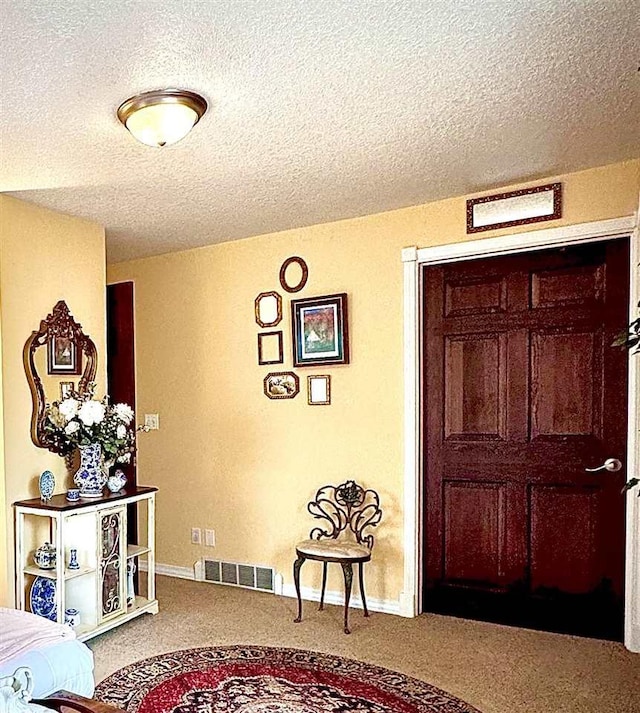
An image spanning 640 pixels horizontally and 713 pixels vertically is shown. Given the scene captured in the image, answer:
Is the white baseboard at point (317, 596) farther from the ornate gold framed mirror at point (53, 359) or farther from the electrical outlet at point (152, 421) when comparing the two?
the ornate gold framed mirror at point (53, 359)

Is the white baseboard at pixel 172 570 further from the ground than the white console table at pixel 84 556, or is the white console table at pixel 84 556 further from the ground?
the white console table at pixel 84 556

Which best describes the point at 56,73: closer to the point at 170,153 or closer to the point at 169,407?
the point at 170,153

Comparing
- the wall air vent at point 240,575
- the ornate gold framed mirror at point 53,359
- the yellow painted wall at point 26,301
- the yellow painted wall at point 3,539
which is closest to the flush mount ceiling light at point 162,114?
the yellow painted wall at point 26,301

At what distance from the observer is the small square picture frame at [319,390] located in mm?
4020

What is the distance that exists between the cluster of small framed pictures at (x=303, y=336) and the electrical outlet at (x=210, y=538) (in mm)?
1115

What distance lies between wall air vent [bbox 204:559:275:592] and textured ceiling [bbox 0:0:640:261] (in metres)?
2.43

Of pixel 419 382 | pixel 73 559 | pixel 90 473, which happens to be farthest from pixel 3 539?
pixel 419 382

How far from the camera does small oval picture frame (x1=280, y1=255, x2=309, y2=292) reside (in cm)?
413

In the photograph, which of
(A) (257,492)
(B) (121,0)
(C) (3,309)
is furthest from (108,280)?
(B) (121,0)

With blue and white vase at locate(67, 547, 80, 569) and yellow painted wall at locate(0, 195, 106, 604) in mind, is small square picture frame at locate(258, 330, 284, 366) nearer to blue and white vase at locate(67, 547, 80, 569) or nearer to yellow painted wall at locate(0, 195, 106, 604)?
yellow painted wall at locate(0, 195, 106, 604)

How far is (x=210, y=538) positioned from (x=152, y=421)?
1.01 metres

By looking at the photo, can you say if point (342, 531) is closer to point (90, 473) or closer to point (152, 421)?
point (90, 473)

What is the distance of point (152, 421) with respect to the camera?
482cm

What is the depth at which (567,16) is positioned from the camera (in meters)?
1.80
